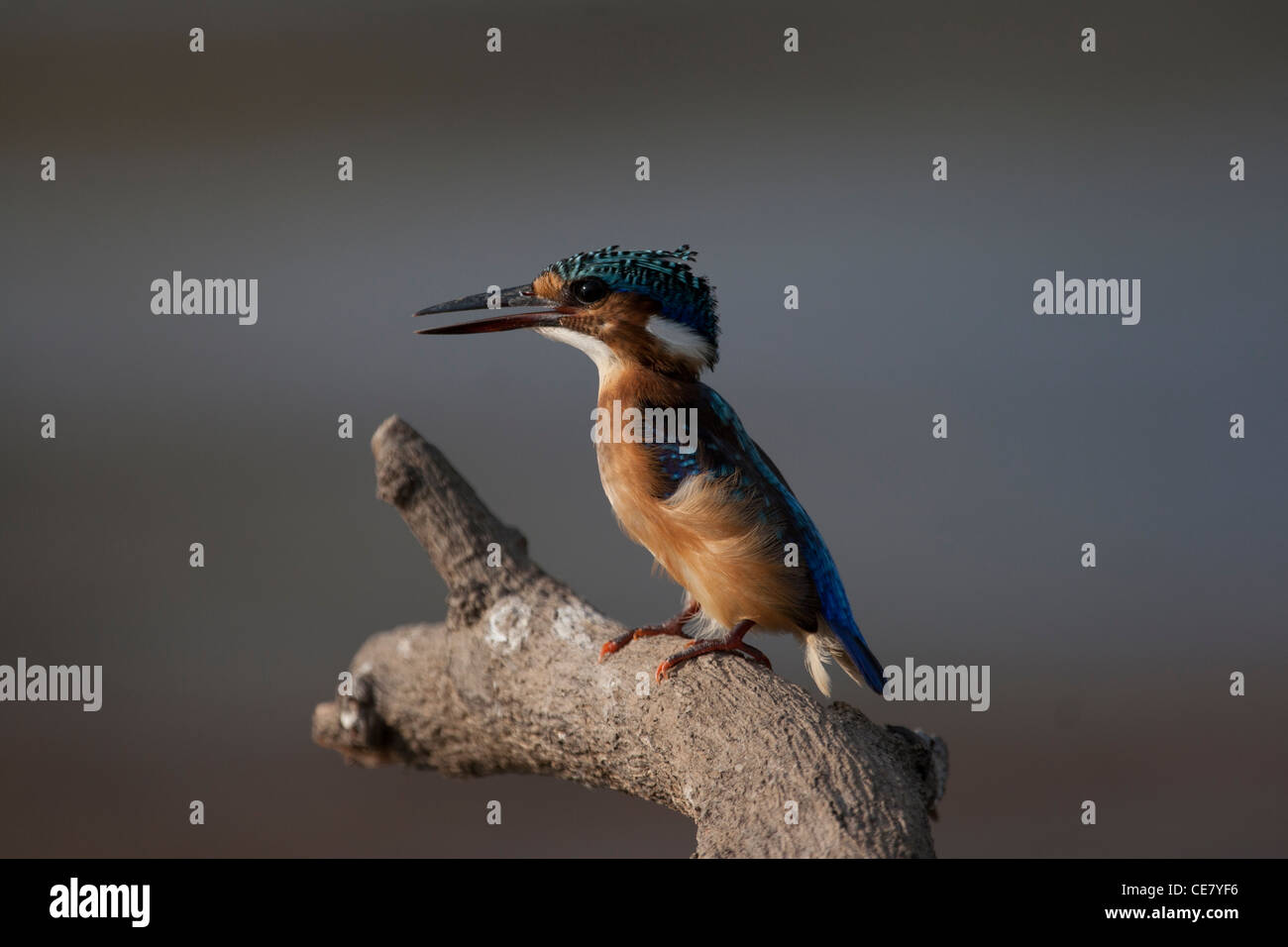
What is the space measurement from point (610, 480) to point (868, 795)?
2.37 feet

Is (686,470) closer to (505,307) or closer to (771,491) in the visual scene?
(771,491)

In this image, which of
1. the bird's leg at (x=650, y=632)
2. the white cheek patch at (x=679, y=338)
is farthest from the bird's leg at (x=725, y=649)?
the white cheek patch at (x=679, y=338)

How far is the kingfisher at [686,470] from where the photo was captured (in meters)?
2.05

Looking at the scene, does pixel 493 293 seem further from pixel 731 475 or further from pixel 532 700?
pixel 532 700

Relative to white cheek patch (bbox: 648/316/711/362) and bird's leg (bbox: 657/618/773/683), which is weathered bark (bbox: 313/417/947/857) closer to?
bird's leg (bbox: 657/618/773/683)

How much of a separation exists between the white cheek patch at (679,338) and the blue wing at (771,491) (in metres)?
0.06

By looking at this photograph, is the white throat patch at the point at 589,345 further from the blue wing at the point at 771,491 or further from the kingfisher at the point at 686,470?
the blue wing at the point at 771,491

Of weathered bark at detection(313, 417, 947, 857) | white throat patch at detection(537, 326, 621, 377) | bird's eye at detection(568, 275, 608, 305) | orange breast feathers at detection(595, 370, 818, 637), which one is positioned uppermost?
bird's eye at detection(568, 275, 608, 305)

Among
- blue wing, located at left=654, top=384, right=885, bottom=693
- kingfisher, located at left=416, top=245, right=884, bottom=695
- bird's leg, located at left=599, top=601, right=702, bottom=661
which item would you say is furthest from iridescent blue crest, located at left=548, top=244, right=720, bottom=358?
bird's leg, located at left=599, top=601, right=702, bottom=661

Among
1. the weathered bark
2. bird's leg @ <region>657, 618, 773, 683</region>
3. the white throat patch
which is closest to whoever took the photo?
the weathered bark

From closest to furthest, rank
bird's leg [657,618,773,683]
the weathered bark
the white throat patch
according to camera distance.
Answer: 1. the weathered bark
2. bird's leg [657,618,773,683]
3. the white throat patch

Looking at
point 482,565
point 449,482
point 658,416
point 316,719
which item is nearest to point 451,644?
point 482,565

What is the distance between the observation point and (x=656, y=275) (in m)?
2.12

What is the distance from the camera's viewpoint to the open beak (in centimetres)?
217
